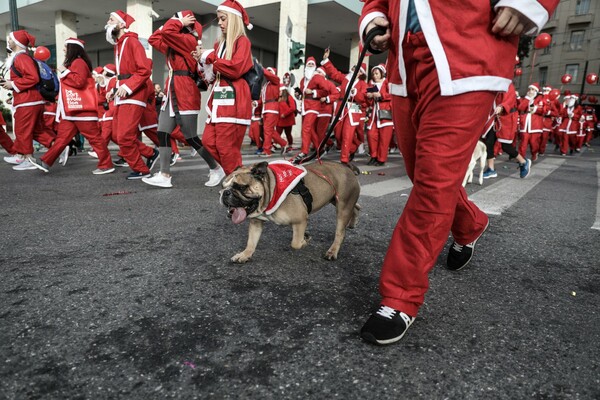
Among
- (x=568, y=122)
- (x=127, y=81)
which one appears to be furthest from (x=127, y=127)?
(x=568, y=122)

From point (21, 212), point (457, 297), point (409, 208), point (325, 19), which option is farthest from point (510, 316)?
point (325, 19)

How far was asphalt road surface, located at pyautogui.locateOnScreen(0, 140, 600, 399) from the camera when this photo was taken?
1579mm

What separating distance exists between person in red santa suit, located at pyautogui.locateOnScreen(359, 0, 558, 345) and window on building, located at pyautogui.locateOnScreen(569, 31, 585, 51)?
172 feet

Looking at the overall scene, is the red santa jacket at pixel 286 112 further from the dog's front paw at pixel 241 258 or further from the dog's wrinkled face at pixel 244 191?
the dog's wrinkled face at pixel 244 191

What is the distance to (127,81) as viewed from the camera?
5.85 meters

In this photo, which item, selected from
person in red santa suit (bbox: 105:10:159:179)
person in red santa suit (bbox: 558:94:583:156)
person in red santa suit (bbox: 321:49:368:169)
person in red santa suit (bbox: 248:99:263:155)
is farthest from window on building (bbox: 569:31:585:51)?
person in red santa suit (bbox: 105:10:159:179)

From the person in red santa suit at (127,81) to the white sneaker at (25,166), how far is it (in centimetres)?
236

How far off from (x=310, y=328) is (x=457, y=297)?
0.94 meters

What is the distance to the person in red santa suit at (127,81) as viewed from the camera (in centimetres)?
591

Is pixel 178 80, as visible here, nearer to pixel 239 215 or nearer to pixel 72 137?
pixel 72 137

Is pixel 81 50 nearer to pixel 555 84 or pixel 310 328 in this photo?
pixel 310 328

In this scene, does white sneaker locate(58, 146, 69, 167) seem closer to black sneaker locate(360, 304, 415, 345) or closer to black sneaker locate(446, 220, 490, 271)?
black sneaker locate(446, 220, 490, 271)

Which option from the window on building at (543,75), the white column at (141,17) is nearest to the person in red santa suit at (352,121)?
the white column at (141,17)

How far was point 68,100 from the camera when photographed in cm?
670
